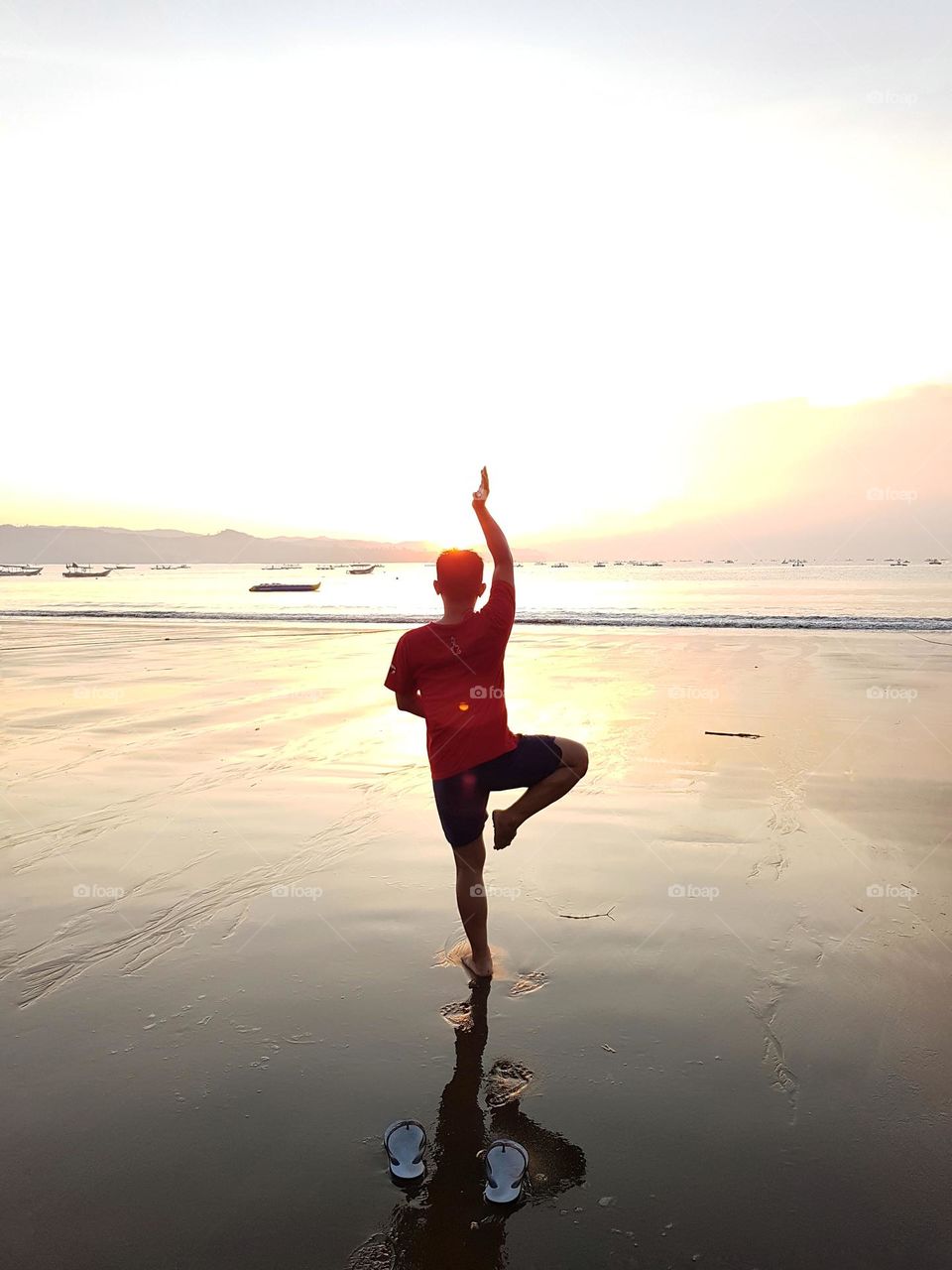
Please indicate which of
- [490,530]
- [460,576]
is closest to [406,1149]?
[460,576]

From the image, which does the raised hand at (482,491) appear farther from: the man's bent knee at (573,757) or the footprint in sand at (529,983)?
the footprint in sand at (529,983)

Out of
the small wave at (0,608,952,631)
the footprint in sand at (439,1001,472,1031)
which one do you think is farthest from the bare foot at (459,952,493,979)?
the small wave at (0,608,952,631)

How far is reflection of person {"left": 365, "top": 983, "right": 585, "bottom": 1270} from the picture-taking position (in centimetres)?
258

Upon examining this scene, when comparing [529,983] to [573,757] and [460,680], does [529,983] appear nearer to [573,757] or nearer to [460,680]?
[573,757]

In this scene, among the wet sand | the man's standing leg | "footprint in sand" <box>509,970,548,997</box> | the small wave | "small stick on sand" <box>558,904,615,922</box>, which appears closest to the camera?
the wet sand

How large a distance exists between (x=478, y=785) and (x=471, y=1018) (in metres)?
1.14

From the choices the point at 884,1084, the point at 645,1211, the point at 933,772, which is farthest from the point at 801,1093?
the point at 933,772

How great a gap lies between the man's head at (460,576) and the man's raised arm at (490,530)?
0.22 m

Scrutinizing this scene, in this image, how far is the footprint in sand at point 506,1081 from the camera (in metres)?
3.35

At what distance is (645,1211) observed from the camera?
2746 millimetres

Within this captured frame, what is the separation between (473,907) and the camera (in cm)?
432

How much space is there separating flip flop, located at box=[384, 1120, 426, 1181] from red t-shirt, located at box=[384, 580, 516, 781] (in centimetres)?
173

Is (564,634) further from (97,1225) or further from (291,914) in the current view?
(97,1225)

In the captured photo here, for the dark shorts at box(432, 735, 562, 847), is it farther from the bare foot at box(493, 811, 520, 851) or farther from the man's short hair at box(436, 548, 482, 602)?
the man's short hair at box(436, 548, 482, 602)
